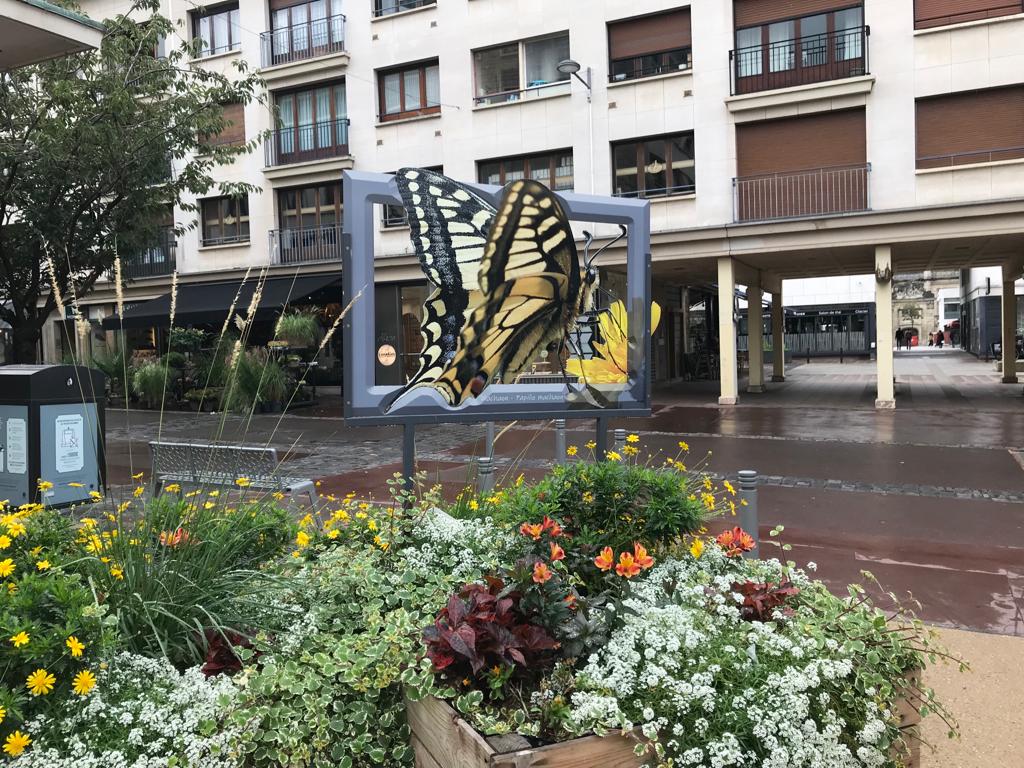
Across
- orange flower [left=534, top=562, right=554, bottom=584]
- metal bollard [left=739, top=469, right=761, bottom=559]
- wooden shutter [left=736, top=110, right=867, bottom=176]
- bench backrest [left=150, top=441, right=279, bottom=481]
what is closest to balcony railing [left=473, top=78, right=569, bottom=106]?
wooden shutter [left=736, top=110, right=867, bottom=176]

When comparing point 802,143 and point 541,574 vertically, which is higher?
point 802,143

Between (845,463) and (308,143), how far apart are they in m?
18.5

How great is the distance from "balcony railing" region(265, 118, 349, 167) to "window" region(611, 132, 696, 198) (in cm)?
825

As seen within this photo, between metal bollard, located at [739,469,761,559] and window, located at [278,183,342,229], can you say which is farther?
window, located at [278,183,342,229]

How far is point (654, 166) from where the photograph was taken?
1933 centimetres

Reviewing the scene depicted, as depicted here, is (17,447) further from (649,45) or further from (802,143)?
(649,45)

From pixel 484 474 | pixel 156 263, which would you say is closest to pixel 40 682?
pixel 484 474

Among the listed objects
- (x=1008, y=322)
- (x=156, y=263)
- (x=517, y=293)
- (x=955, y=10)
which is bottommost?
(x=517, y=293)

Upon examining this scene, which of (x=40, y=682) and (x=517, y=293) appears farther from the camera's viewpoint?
(x=517, y=293)

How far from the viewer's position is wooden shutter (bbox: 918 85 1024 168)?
16.0 meters

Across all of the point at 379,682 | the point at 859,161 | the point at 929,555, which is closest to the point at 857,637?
the point at 379,682

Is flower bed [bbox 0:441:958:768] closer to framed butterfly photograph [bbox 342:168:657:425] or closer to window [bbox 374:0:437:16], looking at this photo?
framed butterfly photograph [bbox 342:168:657:425]

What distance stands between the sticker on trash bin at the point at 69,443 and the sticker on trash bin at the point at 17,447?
0.75 feet

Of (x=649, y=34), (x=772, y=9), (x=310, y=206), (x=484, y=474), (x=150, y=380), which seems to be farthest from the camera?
(x=310, y=206)
